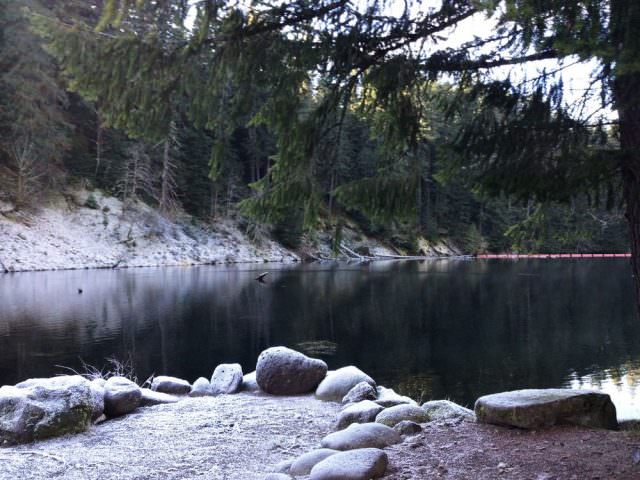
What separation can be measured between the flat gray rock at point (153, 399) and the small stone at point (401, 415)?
11.9 feet

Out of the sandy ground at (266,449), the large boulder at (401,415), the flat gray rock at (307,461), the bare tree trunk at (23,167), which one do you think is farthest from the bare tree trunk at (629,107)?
the bare tree trunk at (23,167)

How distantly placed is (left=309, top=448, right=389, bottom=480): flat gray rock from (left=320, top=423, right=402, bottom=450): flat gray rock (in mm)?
782

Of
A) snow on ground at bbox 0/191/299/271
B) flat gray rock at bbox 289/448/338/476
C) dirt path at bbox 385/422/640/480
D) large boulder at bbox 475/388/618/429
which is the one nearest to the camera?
dirt path at bbox 385/422/640/480

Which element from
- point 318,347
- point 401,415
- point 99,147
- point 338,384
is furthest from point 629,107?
point 99,147

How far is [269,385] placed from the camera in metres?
9.17

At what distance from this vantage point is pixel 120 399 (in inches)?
307

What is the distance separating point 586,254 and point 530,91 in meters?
71.0

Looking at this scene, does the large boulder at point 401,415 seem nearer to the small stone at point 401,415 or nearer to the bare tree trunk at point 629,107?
the small stone at point 401,415

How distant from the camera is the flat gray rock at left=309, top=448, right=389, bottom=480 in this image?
15.3ft

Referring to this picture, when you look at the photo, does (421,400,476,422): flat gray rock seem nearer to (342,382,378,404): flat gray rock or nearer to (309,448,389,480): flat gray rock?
(342,382,378,404): flat gray rock

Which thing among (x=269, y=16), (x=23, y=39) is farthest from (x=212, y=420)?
(x=23, y=39)

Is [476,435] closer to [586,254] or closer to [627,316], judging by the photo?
[627,316]

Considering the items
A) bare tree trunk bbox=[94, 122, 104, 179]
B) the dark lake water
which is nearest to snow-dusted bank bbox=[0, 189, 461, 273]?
bare tree trunk bbox=[94, 122, 104, 179]

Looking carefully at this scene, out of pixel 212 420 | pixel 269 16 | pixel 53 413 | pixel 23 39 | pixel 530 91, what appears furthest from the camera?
pixel 23 39
